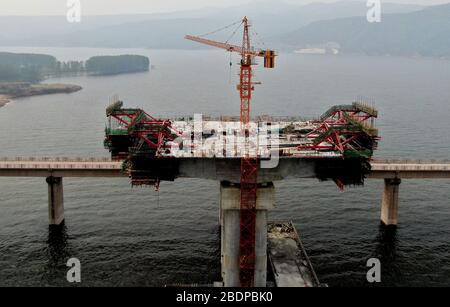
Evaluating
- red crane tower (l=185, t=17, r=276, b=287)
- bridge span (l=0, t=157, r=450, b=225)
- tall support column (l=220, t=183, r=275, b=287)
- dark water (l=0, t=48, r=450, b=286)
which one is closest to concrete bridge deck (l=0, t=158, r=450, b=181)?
bridge span (l=0, t=157, r=450, b=225)

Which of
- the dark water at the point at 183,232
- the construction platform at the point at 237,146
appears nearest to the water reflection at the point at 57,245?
the dark water at the point at 183,232

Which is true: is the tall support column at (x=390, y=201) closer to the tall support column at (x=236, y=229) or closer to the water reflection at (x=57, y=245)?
the tall support column at (x=236, y=229)

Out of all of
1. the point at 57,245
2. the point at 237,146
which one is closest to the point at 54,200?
the point at 57,245

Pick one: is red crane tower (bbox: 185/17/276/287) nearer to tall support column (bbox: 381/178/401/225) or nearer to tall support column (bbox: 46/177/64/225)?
tall support column (bbox: 381/178/401/225)

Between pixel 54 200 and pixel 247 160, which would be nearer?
pixel 247 160

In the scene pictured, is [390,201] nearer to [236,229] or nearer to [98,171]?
[236,229]

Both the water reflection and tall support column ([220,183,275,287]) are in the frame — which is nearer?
tall support column ([220,183,275,287])
